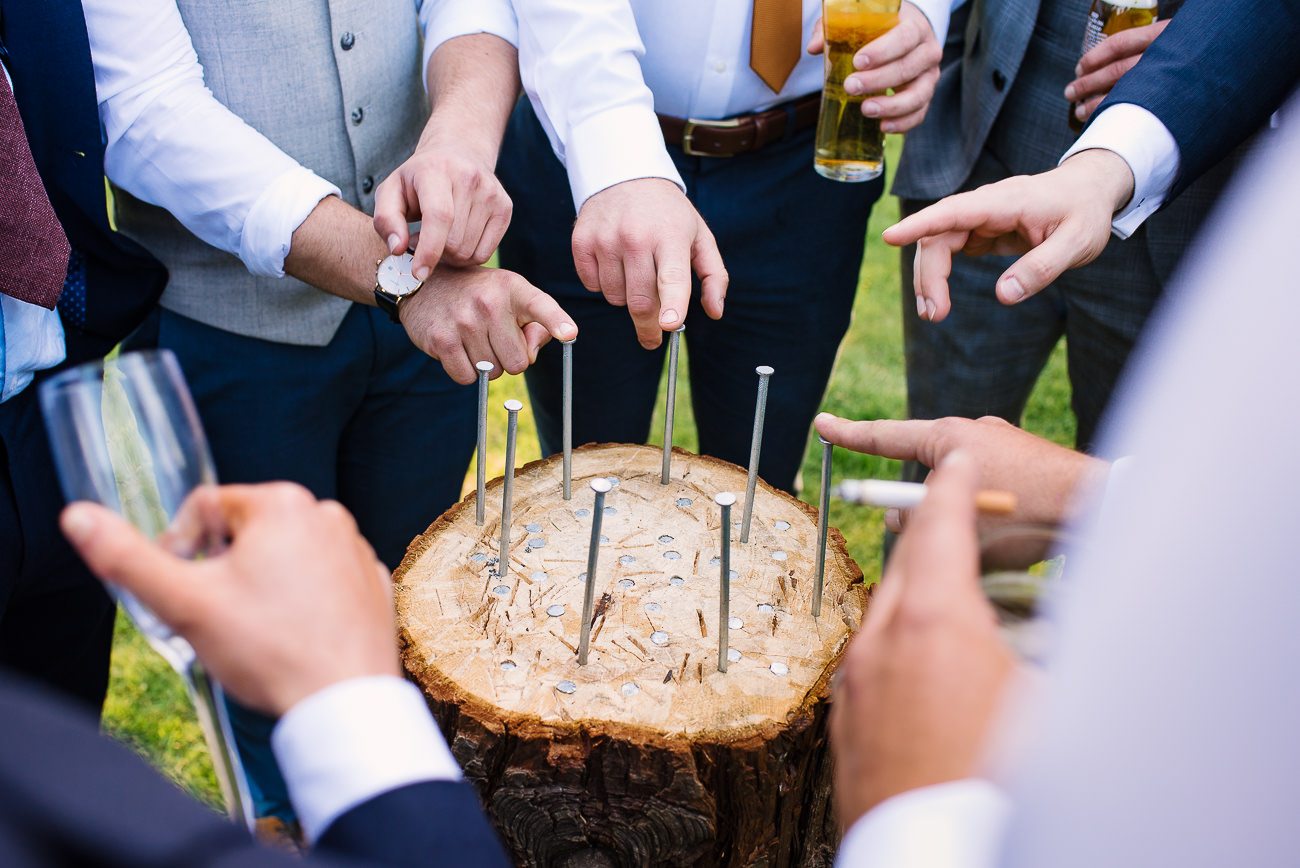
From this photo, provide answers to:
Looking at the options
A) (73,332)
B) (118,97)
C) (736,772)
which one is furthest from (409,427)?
(736,772)

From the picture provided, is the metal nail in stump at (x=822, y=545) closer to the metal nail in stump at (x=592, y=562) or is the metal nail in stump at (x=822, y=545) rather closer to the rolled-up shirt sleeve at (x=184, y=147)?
the metal nail in stump at (x=592, y=562)

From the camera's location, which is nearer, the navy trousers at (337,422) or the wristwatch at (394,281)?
the wristwatch at (394,281)

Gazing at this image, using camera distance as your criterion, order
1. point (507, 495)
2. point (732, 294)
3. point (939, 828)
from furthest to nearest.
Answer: point (732, 294) → point (507, 495) → point (939, 828)

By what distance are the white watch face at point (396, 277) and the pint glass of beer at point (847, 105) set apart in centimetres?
90

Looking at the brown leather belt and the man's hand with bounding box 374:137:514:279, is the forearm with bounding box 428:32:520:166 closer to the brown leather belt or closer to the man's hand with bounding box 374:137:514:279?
the man's hand with bounding box 374:137:514:279

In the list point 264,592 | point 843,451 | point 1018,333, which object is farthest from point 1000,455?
point 843,451

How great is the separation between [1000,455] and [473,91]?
1.23m

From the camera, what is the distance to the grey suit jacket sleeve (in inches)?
62.6

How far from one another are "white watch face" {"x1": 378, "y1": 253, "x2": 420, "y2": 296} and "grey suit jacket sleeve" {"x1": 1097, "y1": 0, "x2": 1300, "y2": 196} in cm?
128

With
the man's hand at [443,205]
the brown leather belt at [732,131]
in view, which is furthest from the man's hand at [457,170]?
the brown leather belt at [732,131]

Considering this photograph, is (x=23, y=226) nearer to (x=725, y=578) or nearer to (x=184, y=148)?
(x=184, y=148)

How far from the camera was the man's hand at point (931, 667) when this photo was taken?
25.3 inches

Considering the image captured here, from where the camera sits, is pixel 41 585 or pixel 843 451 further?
pixel 843 451

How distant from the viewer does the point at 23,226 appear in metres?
1.25
